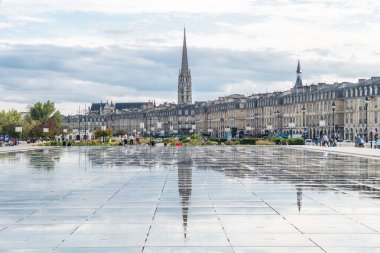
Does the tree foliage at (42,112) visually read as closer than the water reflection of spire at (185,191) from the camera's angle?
No

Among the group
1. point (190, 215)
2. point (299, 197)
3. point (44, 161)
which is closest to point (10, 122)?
point (44, 161)

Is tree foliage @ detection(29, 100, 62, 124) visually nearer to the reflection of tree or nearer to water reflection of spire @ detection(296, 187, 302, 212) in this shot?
Result: the reflection of tree

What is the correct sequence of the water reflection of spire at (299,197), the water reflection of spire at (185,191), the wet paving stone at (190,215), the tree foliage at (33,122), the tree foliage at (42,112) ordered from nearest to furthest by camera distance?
the wet paving stone at (190,215) → the water reflection of spire at (185,191) → the water reflection of spire at (299,197) → the tree foliage at (33,122) → the tree foliage at (42,112)

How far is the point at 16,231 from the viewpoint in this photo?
1220cm

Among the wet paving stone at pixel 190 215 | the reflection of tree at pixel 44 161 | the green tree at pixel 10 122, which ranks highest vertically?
the green tree at pixel 10 122

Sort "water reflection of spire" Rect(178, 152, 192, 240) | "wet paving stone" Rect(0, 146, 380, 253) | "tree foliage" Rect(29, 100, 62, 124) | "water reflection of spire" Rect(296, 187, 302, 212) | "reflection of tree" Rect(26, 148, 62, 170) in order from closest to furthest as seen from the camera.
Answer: "wet paving stone" Rect(0, 146, 380, 253) → "water reflection of spire" Rect(178, 152, 192, 240) → "water reflection of spire" Rect(296, 187, 302, 212) → "reflection of tree" Rect(26, 148, 62, 170) → "tree foliage" Rect(29, 100, 62, 124)

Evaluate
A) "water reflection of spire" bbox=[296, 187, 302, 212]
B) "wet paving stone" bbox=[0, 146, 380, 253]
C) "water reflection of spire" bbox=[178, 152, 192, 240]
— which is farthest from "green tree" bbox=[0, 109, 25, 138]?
"water reflection of spire" bbox=[296, 187, 302, 212]

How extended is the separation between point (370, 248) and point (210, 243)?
2.55 m

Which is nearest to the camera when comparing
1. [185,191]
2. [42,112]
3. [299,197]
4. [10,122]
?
[299,197]

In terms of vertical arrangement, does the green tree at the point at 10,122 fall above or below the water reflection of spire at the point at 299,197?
above

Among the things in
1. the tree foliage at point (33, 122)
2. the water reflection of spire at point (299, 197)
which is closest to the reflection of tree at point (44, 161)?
the water reflection of spire at point (299, 197)

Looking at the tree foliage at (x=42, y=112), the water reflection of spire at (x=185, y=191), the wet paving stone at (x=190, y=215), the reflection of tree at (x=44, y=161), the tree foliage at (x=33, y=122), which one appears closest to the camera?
the wet paving stone at (x=190, y=215)

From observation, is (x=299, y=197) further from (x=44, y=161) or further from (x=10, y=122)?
(x=10, y=122)

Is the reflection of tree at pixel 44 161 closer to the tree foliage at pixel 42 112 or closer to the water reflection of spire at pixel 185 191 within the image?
the water reflection of spire at pixel 185 191
